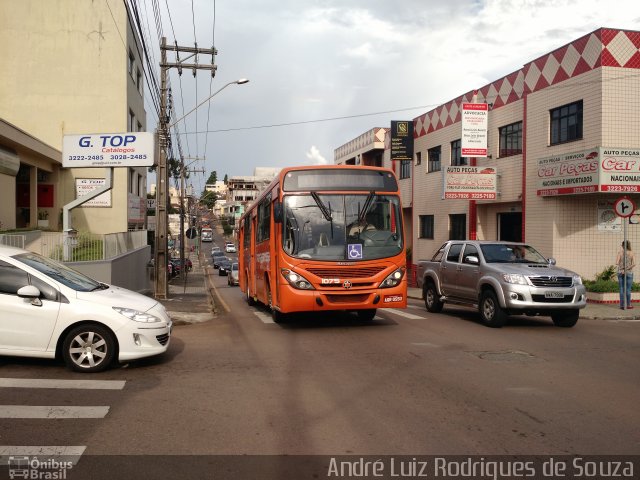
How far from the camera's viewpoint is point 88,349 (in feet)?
23.5

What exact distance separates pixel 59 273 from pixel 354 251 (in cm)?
518

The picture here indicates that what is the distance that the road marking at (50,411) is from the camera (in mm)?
5422

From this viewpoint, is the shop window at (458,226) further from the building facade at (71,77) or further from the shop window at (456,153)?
the building facade at (71,77)

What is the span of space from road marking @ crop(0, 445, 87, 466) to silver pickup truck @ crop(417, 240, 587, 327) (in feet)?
28.9

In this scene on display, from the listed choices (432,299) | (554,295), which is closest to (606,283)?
(432,299)

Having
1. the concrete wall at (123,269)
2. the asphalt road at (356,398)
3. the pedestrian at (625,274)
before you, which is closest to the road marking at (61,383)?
the asphalt road at (356,398)

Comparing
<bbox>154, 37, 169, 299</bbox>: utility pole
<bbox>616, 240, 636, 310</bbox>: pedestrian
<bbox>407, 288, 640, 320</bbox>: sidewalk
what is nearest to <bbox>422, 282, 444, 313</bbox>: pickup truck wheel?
<bbox>407, 288, 640, 320</bbox>: sidewalk

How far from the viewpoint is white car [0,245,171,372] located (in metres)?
7.05

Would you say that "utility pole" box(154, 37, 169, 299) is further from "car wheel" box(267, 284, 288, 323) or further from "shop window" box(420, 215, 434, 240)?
"shop window" box(420, 215, 434, 240)

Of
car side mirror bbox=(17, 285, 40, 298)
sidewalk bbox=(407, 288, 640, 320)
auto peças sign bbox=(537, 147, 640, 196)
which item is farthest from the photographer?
auto peças sign bbox=(537, 147, 640, 196)

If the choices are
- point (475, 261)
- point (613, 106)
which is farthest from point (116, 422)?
point (613, 106)

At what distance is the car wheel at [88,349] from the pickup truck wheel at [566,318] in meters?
9.23

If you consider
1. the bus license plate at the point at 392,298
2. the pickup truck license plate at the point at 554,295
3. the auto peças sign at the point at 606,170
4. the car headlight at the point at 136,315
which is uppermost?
the auto peças sign at the point at 606,170

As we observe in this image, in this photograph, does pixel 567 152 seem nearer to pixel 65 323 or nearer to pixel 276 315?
pixel 276 315
